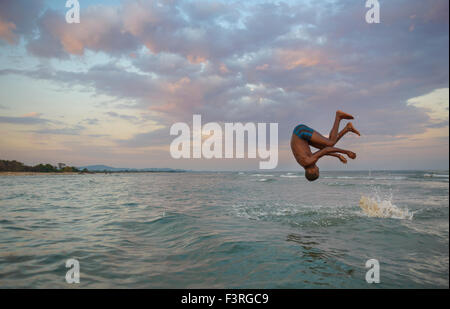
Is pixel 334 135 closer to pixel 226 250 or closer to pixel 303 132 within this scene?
pixel 303 132

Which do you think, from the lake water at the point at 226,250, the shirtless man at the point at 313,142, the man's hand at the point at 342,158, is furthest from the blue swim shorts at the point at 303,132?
the lake water at the point at 226,250

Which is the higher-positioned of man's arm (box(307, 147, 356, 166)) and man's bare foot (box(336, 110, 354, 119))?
man's bare foot (box(336, 110, 354, 119))

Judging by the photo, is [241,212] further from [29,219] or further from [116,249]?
[29,219]

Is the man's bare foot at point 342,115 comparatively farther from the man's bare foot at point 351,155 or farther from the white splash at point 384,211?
the white splash at point 384,211

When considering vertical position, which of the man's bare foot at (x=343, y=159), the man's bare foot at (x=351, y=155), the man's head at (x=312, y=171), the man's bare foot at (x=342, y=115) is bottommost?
the man's head at (x=312, y=171)

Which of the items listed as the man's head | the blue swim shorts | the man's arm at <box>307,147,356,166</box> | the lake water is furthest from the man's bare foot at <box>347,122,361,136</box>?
the lake water

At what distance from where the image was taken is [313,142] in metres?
5.37

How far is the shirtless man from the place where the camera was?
17.3 ft

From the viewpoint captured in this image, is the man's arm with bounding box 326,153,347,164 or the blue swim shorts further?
the blue swim shorts

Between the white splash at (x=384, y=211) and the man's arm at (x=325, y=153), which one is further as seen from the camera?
the white splash at (x=384, y=211)

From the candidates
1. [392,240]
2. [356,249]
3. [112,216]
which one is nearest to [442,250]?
[392,240]

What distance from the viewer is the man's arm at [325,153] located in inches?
200

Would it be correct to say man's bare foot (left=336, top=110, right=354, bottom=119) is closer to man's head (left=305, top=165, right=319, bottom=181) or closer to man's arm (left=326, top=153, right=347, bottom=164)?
man's arm (left=326, top=153, right=347, bottom=164)
